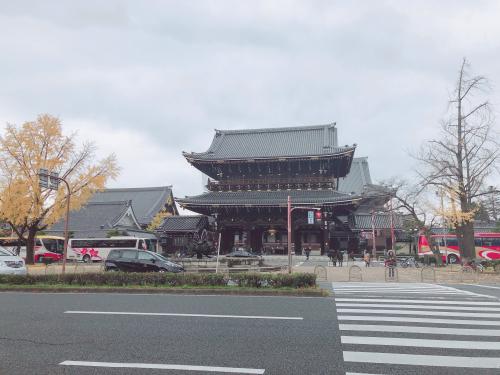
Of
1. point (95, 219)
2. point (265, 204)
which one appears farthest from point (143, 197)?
point (265, 204)

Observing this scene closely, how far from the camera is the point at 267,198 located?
1394 inches

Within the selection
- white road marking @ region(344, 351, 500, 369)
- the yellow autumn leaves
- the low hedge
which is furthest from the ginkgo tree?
white road marking @ region(344, 351, 500, 369)

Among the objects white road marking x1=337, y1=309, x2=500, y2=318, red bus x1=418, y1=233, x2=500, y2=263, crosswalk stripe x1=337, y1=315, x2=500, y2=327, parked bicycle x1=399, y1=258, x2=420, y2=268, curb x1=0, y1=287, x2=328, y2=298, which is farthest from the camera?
red bus x1=418, y1=233, x2=500, y2=263

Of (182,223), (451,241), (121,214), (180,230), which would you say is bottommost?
(451,241)

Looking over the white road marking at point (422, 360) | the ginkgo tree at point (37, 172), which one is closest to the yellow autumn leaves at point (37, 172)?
the ginkgo tree at point (37, 172)

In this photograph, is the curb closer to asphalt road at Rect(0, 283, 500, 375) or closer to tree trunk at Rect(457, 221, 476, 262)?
asphalt road at Rect(0, 283, 500, 375)

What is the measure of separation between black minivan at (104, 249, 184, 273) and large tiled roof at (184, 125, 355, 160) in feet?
58.7

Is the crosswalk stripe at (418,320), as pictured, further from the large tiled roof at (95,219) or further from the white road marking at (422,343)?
the large tiled roof at (95,219)

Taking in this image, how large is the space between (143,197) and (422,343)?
53.1m

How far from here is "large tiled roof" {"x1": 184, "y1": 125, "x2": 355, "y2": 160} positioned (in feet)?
121

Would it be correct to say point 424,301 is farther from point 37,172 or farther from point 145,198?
point 145,198

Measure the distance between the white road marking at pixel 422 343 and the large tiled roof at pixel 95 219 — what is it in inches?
1465

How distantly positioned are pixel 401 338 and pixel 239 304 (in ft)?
16.8

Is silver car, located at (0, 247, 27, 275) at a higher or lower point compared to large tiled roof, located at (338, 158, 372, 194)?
lower
